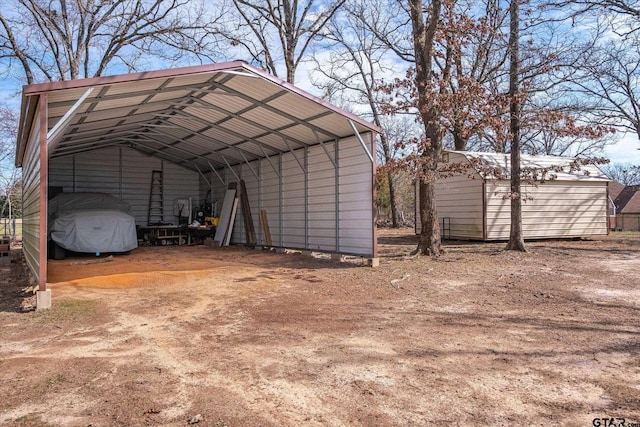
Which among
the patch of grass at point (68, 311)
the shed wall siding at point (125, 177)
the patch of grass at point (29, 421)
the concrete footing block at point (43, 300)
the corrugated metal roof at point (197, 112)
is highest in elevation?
the corrugated metal roof at point (197, 112)

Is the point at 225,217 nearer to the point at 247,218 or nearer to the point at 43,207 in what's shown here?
the point at 247,218

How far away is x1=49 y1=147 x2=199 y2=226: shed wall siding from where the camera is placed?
1608cm

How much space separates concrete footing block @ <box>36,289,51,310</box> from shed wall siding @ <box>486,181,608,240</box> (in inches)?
470

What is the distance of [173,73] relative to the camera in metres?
6.89

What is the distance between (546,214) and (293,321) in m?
12.6

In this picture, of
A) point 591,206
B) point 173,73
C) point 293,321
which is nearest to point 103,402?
point 293,321

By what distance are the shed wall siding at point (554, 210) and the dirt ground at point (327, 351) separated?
6.05 metres

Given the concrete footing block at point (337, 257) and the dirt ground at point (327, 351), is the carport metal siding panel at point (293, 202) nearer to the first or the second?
the concrete footing block at point (337, 257)

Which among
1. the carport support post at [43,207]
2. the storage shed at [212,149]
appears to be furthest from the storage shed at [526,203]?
the carport support post at [43,207]

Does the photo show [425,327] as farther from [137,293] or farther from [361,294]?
[137,293]

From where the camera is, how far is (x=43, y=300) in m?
6.00

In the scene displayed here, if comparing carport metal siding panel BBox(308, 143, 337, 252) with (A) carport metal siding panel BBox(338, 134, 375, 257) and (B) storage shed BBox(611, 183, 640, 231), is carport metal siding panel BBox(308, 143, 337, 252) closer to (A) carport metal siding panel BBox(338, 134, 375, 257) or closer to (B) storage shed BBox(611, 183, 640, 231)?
(A) carport metal siding panel BBox(338, 134, 375, 257)

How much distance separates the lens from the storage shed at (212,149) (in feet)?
23.4

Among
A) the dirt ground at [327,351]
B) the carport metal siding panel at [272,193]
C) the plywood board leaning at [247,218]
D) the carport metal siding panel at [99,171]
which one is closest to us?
the dirt ground at [327,351]
